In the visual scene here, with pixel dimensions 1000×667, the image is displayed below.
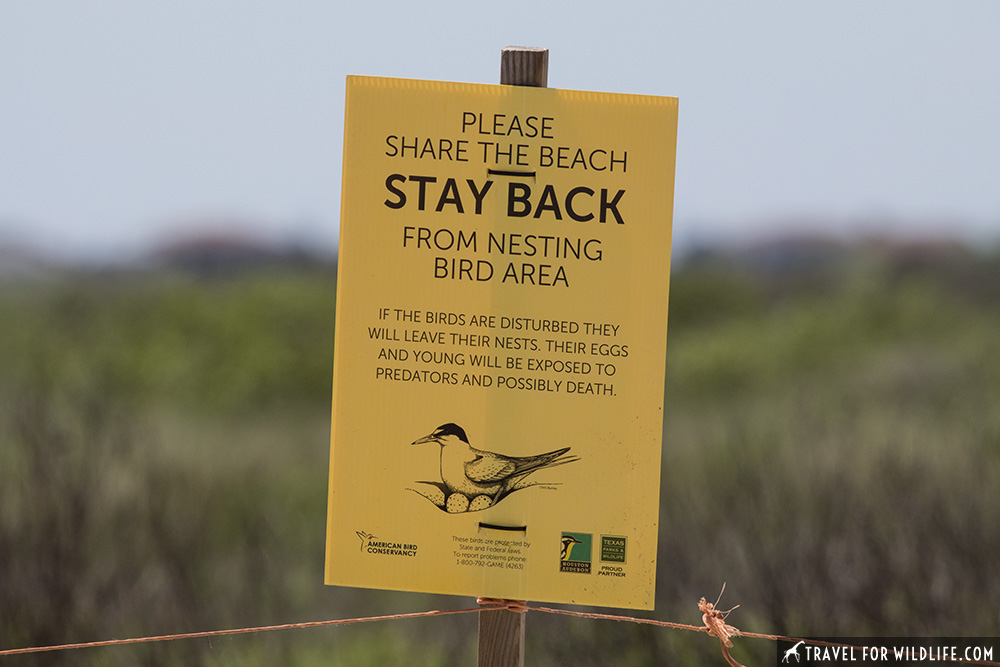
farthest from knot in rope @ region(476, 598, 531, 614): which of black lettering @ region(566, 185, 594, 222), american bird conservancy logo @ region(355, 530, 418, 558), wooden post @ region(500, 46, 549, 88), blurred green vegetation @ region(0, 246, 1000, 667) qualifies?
blurred green vegetation @ region(0, 246, 1000, 667)

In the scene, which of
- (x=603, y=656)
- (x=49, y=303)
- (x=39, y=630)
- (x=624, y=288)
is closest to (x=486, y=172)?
(x=624, y=288)

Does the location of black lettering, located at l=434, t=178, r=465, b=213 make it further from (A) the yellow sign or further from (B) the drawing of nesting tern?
(B) the drawing of nesting tern

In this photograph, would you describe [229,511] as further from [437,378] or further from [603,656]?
[437,378]

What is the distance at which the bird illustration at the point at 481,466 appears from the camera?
1378 mm

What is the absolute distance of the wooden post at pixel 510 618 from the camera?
1373mm

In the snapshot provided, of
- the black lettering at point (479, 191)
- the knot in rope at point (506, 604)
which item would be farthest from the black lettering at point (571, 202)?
the knot in rope at point (506, 604)

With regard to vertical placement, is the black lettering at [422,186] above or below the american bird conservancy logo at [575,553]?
above

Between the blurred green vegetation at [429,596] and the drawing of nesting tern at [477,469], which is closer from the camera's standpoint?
the drawing of nesting tern at [477,469]

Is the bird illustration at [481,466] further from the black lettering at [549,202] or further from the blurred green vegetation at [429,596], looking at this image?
the blurred green vegetation at [429,596]

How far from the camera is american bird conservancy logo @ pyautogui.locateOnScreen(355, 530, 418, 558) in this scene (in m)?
1.39

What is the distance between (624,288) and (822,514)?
→ 10.3ft

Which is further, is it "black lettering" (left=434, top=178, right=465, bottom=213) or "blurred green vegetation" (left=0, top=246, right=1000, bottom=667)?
"blurred green vegetation" (left=0, top=246, right=1000, bottom=667)

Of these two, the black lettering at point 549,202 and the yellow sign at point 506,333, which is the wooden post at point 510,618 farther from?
the black lettering at point 549,202

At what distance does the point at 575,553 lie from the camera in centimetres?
137
